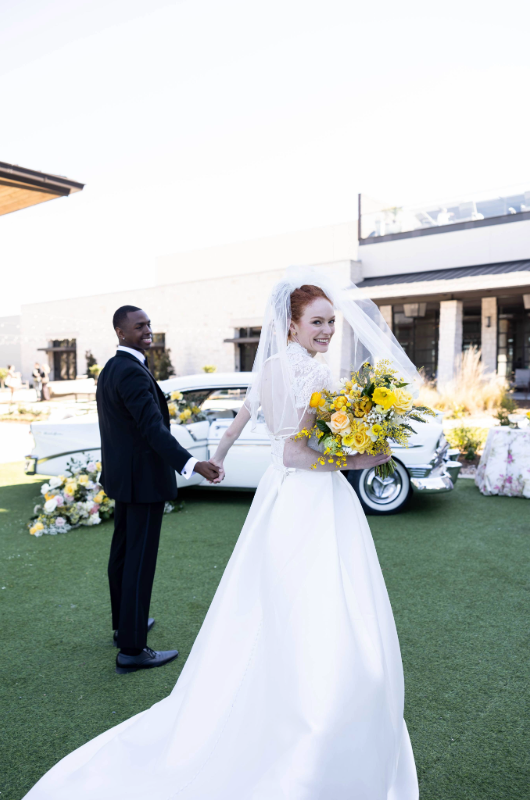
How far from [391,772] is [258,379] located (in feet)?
5.33

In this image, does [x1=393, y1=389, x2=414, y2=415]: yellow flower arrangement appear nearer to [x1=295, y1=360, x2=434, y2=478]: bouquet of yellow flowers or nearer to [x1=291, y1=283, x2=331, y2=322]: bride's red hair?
[x1=295, y1=360, x2=434, y2=478]: bouquet of yellow flowers

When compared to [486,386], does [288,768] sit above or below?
below

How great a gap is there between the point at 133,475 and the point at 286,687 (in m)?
1.54

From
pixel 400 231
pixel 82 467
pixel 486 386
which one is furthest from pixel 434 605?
pixel 400 231

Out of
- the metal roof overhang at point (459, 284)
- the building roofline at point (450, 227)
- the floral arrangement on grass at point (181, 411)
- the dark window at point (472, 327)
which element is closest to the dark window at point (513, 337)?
the dark window at point (472, 327)

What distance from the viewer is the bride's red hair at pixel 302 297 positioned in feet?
8.30

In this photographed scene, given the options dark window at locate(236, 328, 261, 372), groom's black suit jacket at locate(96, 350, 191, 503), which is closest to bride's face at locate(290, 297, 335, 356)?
groom's black suit jacket at locate(96, 350, 191, 503)

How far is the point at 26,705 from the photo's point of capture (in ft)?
9.84

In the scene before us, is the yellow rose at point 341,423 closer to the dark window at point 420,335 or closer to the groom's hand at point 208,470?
the groom's hand at point 208,470

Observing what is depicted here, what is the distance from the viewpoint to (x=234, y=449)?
6836 mm

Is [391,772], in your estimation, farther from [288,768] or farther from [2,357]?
[2,357]

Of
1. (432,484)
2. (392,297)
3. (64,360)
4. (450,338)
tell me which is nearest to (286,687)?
(432,484)

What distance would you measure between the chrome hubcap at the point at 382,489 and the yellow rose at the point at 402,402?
4.40m

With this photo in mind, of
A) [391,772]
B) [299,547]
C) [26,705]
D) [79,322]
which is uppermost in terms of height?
[79,322]
